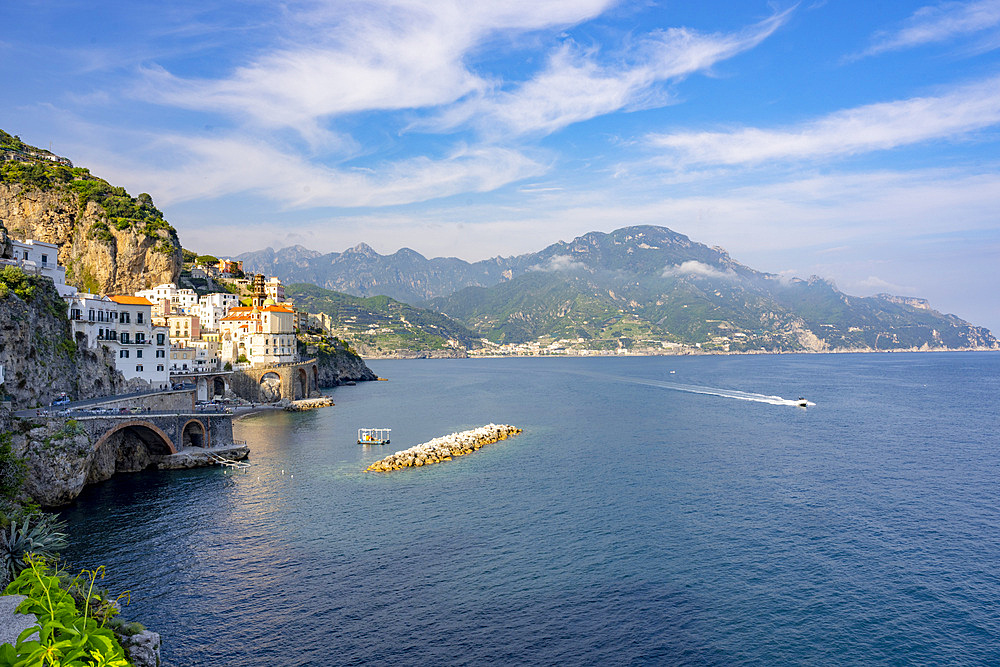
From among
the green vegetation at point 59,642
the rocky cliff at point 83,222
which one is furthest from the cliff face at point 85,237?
the green vegetation at point 59,642

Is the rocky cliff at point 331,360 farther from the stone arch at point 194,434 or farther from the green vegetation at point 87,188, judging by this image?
the stone arch at point 194,434

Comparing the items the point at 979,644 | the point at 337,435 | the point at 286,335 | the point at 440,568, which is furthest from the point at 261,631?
the point at 286,335

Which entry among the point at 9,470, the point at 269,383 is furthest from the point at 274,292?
the point at 9,470

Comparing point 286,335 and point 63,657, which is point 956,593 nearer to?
point 63,657

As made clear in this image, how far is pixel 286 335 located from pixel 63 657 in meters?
120

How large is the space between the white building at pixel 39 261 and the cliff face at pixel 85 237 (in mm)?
48955

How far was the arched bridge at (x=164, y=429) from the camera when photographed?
5192 cm

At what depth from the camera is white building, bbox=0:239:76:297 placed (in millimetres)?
66394

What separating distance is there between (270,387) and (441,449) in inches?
2657

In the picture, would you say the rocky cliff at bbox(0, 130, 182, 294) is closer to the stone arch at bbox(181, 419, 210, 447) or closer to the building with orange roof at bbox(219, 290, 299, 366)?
the building with orange roof at bbox(219, 290, 299, 366)

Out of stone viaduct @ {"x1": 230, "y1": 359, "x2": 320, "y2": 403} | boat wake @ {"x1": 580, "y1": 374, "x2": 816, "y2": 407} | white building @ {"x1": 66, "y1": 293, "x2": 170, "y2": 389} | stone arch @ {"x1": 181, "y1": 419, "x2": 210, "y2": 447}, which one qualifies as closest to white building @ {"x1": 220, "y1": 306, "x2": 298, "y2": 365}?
stone viaduct @ {"x1": 230, "y1": 359, "x2": 320, "y2": 403}

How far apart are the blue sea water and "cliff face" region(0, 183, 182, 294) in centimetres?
8086

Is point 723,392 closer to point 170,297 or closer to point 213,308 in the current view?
point 213,308

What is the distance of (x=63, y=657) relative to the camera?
13.3 meters
